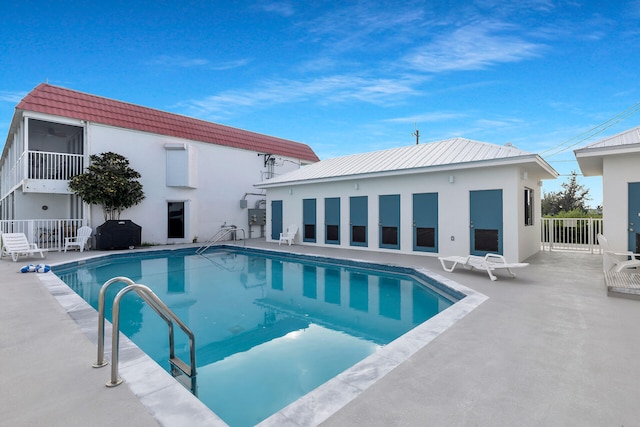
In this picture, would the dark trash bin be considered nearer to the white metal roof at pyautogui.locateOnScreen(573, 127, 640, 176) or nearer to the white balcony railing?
the white balcony railing

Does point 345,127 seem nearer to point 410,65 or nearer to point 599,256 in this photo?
point 410,65

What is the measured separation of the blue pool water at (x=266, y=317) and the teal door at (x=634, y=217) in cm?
419

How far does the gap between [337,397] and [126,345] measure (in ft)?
7.35

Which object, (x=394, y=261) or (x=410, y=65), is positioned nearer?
(x=394, y=261)

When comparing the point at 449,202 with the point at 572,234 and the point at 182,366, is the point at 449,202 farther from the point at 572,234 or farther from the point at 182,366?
the point at 182,366

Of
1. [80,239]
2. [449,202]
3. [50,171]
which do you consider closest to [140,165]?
[50,171]

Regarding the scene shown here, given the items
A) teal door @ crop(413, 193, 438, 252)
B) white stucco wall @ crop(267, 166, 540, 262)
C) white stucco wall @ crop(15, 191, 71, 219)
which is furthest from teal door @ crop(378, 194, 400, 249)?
white stucco wall @ crop(15, 191, 71, 219)

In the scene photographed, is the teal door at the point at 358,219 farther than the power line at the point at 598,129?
No

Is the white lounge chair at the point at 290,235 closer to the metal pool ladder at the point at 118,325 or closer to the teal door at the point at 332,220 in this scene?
the teal door at the point at 332,220

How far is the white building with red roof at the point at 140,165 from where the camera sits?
1140 cm

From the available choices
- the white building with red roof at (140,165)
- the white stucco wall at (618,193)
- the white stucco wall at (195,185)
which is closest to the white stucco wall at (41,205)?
the white building with red roof at (140,165)

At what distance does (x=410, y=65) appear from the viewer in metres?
14.2

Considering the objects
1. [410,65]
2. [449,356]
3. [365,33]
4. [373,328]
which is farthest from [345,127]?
[449,356]

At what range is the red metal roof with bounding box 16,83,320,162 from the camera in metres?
11.3
